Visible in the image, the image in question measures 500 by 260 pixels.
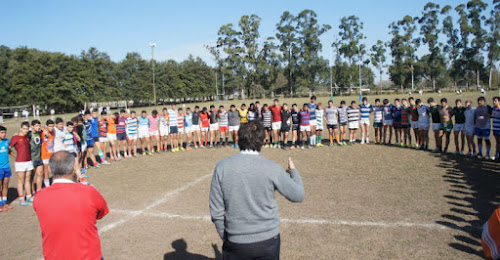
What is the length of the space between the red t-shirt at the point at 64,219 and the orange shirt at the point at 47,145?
705 centimetres

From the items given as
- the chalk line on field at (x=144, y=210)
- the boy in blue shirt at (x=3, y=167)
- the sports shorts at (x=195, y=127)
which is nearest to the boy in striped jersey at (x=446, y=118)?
the chalk line on field at (x=144, y=210)

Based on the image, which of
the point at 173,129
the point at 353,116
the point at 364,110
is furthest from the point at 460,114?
the point at 173,129

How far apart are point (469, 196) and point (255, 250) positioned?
6.66 m

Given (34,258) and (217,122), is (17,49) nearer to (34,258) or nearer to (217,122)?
(217,122)

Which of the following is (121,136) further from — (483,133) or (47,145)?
(483,133)

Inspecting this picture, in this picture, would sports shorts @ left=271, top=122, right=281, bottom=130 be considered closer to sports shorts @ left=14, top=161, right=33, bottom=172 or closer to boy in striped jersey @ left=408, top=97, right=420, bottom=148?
boy in striped jersey @ left=408, top=97, right=420, bottom=148

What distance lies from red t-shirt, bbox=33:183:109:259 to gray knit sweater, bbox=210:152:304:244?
49.2 inches

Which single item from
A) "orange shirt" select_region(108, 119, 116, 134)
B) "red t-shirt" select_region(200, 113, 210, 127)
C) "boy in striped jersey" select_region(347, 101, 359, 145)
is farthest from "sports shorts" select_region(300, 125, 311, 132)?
"orange shirt" select_region(108, 119, 116, 134)

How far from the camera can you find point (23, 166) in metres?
7.86

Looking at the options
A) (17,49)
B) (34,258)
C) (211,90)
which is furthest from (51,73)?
(34,258)

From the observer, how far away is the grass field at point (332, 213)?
495cm

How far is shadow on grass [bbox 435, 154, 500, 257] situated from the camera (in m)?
5.02

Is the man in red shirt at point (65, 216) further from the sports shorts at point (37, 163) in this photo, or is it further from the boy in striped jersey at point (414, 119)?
the boy in striped jersey at point (414, 119)

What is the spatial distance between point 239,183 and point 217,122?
42.7ft
